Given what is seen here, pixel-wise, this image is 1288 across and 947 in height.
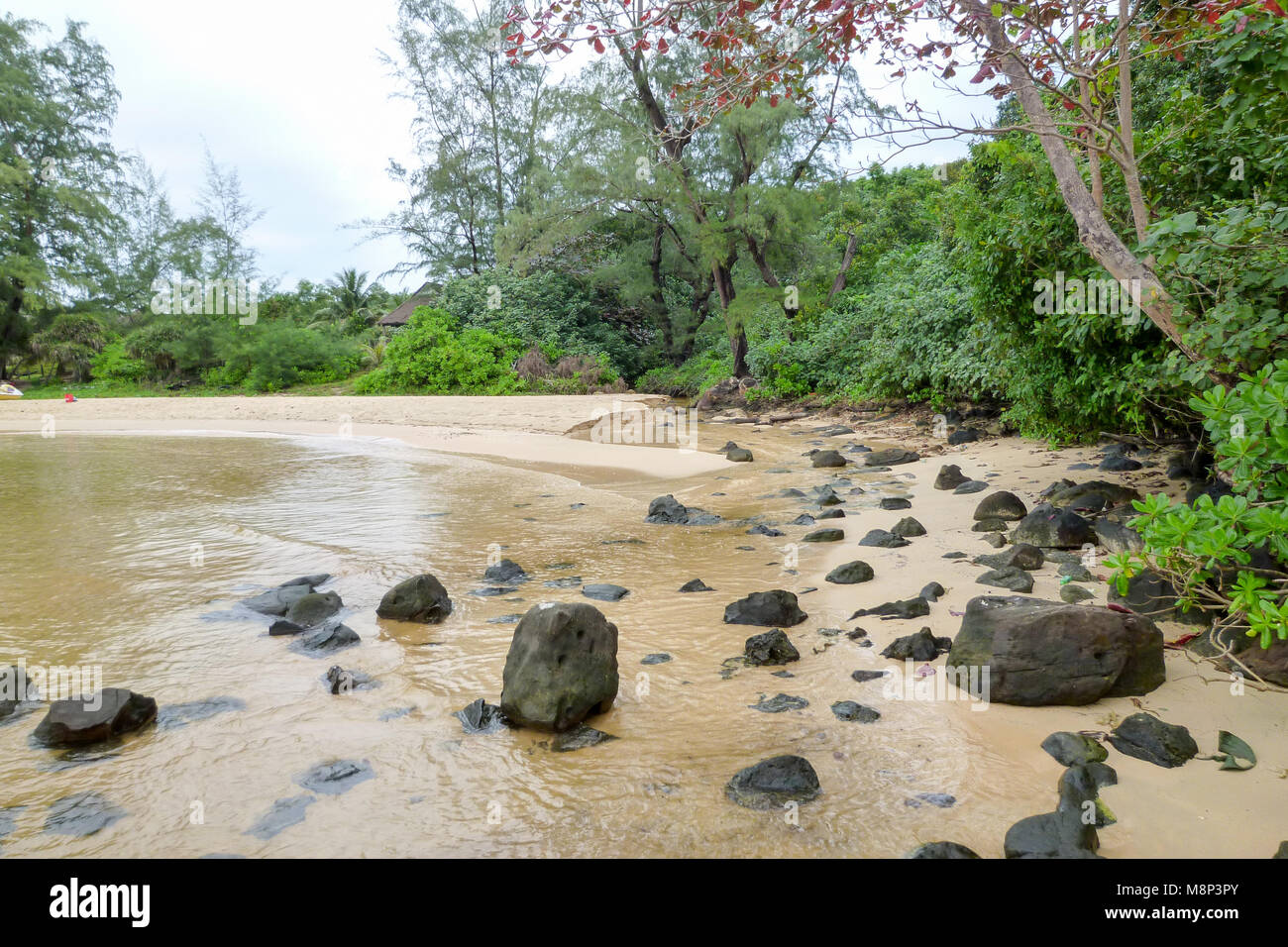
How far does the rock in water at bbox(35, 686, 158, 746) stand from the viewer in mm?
3500

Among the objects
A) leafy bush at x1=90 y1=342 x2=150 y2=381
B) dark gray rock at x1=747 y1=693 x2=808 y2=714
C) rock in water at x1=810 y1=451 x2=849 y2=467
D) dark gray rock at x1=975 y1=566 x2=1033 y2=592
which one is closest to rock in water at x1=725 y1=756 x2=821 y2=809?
dark gray rock at x1=747 y1=693 x2=808 y2=714

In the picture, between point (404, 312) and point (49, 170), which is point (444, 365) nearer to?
point (404, 312)

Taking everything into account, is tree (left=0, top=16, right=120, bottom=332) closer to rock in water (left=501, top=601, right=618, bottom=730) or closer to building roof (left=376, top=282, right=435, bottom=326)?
building roof (left=376, top=282, right=435, bottom=326)

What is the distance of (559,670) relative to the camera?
365 centimetres

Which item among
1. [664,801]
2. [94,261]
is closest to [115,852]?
[664,801]

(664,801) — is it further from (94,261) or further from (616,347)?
(94,261)

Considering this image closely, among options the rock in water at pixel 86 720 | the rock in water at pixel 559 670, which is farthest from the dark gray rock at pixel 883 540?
the rock in water at pixel 86 720

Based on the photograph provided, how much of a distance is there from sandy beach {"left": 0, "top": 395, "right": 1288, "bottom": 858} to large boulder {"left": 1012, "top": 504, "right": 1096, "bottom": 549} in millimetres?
344

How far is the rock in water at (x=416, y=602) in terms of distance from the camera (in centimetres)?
517

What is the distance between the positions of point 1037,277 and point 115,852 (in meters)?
7.48

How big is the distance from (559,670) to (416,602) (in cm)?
192

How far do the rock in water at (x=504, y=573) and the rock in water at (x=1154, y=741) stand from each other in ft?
13.7

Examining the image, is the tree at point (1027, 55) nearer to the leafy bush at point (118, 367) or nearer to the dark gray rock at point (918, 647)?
the dark gray rock at point (918, 647)
